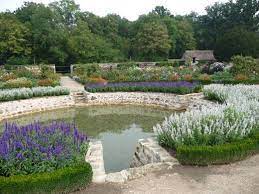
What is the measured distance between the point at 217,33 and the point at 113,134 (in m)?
41.6

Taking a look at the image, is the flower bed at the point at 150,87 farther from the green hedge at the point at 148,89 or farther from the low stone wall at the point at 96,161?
the low stone wall at the point at 96,161

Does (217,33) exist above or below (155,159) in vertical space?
above

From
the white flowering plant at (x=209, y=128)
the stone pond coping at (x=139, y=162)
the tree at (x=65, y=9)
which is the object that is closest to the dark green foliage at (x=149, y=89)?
the white flowering plant at (x=209, y=128)

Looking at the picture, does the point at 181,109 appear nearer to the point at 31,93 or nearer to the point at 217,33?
the point at 31,93

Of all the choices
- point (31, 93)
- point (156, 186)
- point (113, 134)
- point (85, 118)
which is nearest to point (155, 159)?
point (156, 186)

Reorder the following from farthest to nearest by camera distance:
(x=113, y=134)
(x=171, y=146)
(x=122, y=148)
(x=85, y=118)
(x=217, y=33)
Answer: (x=217, y=33)
(x=85, y=118)
(x=113, y=134)
(x=122, y=148)
(x=171, y=146)

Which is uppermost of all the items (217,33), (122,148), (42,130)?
(217,33)

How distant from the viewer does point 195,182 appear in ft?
19.5

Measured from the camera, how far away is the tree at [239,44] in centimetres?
3728

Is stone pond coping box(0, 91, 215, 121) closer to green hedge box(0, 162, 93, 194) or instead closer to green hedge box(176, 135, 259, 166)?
green hedge box(176, 135, 259, 166)

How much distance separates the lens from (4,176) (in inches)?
224

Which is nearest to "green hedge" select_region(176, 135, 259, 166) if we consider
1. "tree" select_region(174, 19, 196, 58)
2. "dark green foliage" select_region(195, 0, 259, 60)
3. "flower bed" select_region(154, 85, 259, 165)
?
"flower bed" select_region(154, 85, 259, 165)

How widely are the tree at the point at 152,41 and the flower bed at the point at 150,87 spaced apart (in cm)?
2358

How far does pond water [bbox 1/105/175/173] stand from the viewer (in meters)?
9.71
